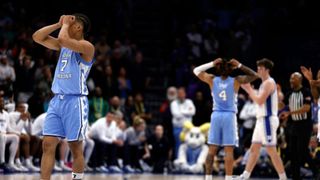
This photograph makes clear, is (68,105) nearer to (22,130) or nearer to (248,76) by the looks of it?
(248,76)

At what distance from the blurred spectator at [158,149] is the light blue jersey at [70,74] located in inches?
424

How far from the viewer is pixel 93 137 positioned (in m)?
21.2

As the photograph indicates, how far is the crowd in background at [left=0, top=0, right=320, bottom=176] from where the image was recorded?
65.4 ft

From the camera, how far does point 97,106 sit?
22.2 metres

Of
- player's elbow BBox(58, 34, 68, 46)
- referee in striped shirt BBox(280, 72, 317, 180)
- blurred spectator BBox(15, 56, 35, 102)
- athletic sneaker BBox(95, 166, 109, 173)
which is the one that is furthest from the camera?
athletic sneaker BBox(95, 166, 109, 173)

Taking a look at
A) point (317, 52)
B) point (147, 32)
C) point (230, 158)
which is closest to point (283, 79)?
point (317, 52)

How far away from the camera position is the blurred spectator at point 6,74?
19772mm

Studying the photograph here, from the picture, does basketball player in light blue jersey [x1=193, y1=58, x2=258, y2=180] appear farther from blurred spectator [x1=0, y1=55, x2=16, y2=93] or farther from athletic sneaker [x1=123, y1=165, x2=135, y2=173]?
athletic sneaker [x1=123, y1=165, x2=135, y2=173]

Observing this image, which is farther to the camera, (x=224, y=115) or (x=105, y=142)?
(x=105, y=142)

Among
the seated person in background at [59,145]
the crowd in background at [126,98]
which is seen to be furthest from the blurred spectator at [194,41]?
the seated person in background at [59,145]

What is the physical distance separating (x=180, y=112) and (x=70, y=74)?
11.4m

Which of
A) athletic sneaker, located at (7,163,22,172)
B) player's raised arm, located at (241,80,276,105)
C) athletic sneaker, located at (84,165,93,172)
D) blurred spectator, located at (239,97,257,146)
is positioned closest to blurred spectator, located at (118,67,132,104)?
athletic sneaker, located at (84,165,93,172)

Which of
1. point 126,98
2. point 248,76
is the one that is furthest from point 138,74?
point 248,76

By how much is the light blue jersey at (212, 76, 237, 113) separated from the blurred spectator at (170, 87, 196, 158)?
716cm
